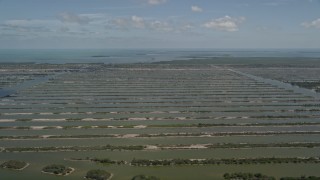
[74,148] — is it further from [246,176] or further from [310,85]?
[310,85]

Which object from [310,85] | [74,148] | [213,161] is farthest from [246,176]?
[310,85]

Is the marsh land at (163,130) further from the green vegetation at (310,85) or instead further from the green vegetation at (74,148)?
the green vegetation at (310,85)

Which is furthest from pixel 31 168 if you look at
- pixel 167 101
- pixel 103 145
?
pixel 167 101

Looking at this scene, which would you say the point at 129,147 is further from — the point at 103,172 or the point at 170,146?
the point at 103,172

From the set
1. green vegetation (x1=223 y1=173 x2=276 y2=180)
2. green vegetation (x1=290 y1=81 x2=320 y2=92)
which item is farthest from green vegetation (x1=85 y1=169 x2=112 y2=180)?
green vegetation (x1=290 y1=81 x2=320 y2=92)

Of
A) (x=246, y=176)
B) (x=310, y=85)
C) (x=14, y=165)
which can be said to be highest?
(x=310, y=85)

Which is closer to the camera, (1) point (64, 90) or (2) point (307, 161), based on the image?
(2) point (307, 161)

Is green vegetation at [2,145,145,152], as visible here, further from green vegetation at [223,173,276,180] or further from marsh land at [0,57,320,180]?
green vegetation at [223,173,276,180]
